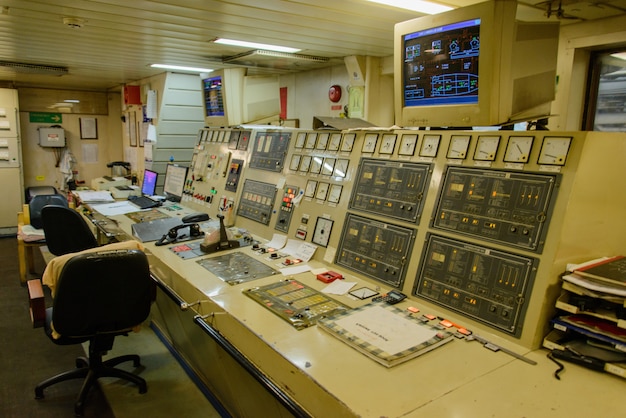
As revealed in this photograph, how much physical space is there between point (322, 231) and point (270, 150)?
96 cm

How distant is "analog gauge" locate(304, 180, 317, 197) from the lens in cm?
258

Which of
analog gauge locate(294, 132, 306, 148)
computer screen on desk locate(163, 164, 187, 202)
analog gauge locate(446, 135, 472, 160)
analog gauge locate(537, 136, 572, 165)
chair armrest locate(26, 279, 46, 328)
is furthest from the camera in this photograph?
computer screen on desk locate(163, 164, 187, 202)

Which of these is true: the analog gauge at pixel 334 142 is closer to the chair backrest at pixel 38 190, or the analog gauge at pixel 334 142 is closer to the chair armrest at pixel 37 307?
the chair armrest at pixel 37 307

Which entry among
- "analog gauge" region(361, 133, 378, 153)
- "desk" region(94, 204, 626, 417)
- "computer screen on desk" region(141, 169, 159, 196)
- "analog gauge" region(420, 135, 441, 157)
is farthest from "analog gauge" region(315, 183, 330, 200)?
"computer screen on desk" region(141, 169, 159, 196)

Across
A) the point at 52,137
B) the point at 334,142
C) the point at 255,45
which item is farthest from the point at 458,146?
the point at 52,137

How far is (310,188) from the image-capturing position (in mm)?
2607

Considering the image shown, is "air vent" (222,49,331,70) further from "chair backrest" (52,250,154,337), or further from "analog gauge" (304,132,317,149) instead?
"chair backrest" (52,250,154,337)

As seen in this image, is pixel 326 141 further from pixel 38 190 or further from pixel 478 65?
pixel 38 190

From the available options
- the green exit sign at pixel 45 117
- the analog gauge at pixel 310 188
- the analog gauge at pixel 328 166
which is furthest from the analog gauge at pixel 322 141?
the green exit sign at pixel 45 117

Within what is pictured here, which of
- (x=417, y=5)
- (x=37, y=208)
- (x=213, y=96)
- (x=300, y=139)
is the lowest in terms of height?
(x=37, y=208)

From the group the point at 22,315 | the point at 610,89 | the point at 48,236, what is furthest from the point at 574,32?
the point at 22,315

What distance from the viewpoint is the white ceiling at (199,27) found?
2488 mm

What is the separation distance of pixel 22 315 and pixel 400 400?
3.82 m

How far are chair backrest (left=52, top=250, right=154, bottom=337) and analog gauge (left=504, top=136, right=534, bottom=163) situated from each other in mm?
1946
